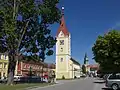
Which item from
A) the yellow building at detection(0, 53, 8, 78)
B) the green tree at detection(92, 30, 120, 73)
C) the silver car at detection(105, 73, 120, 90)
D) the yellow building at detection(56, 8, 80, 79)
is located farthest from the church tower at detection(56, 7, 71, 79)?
the silver car at detection(105, 73, 120, 90)

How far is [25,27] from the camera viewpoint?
44.3 meters

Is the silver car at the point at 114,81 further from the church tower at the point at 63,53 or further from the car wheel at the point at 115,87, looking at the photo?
the church tower at the point at 63,53

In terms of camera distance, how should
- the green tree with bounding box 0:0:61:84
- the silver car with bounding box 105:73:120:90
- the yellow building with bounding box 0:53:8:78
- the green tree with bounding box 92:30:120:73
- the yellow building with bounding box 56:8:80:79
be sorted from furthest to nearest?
the yellow building with bounding box 56:8:80:79 < the yellow building with bounding box 0:53:8:78 < the green tree with bounding box 92:30:120:73 < the green tree with bounding box 0:0:61:84 < the silver car with bounding box 105:73:120:90

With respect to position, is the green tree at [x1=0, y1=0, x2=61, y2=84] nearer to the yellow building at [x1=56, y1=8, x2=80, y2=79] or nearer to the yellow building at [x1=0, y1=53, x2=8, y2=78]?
the yellow building at [x1=0, y1=53, x2=8, y2=78]

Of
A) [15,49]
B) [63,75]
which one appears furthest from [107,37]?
[63,75]

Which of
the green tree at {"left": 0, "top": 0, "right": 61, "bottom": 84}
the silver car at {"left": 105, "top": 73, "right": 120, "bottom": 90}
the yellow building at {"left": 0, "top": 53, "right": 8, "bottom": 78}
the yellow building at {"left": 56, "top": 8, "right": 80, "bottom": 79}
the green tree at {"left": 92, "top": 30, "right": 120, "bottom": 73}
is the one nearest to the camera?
the silver car at {"left": 105, "top": 73, "right": 120, "bottom": 90}

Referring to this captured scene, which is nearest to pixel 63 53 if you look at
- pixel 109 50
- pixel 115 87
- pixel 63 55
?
pixel 63 55

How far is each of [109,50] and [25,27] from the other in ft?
48.5

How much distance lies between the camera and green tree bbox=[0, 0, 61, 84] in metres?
39.8

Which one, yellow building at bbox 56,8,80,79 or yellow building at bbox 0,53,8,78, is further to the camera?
yellow building at bbox 56,8,80,79

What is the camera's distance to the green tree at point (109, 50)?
47438mm

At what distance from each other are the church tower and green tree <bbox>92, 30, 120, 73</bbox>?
7124cm

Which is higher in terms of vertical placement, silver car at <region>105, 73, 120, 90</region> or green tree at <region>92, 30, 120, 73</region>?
green tree at <region>92, 30, 120, 73</region>

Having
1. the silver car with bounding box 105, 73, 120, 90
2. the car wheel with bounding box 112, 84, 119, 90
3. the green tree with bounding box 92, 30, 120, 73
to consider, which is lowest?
the car wheel with bounding box 112, 84, 119, 90
